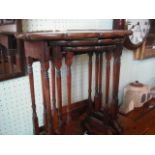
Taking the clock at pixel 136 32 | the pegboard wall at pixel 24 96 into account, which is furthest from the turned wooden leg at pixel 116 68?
the clock at pixel 136 32

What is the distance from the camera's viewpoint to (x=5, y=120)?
1145mm

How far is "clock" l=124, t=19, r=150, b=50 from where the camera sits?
5.12ft

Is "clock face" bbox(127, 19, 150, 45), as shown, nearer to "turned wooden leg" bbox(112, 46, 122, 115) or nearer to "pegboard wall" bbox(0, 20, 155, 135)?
"pegboard wall" bbox(0, 20, 155, 135)

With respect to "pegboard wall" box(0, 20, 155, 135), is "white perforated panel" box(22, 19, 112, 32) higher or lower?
higher

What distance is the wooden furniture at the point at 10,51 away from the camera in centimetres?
98

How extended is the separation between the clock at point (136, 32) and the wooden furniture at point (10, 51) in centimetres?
91

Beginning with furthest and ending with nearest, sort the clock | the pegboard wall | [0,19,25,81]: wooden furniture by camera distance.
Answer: the clock
the pegboard wall
[0,19,25,81]: wooden furniture

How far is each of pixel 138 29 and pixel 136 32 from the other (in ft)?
0.12

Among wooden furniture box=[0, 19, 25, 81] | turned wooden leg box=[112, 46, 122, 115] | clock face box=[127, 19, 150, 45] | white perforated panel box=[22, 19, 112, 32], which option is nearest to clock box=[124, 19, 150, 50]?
clock face box=[127, 19, 150, 45]

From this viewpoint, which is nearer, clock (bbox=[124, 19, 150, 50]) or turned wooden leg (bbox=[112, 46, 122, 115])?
turned wooden leg (bbox=[112, 46, 122, 115])

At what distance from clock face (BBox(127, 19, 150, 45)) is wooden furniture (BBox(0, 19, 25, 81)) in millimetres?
952

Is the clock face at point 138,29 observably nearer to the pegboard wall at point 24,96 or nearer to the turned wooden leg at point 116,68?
the pegboard wall at point 24,96
